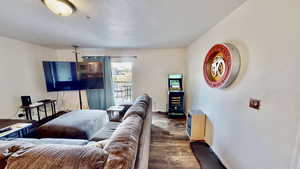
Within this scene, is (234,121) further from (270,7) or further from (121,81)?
(121,81)

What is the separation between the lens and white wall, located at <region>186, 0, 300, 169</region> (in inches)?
37.0

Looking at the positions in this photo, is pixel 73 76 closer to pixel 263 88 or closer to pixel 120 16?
pixel 120 16

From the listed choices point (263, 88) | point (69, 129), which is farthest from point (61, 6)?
point (263, 88)

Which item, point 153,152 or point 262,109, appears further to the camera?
point 153,152

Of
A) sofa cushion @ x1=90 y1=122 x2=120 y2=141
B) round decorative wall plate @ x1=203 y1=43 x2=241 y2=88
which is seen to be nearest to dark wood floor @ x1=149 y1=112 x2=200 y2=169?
sofa cushion @ x1=90 y1=122 x2=120 y2=141

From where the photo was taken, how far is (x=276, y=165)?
3.43ft

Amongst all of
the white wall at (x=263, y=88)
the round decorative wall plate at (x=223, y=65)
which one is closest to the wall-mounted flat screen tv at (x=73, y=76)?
the round decorative wall plate at (x=223, y=65)

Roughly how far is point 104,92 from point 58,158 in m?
3.44

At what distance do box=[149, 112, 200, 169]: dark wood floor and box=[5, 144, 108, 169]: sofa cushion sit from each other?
1319 mm

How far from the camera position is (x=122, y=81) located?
429cm

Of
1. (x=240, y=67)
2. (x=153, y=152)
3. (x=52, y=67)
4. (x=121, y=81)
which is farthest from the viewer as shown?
(x=121, y=81)

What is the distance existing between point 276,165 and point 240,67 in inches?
40.2

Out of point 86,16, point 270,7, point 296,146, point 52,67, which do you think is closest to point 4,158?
point 86,16

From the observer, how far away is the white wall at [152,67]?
407 centimetres
